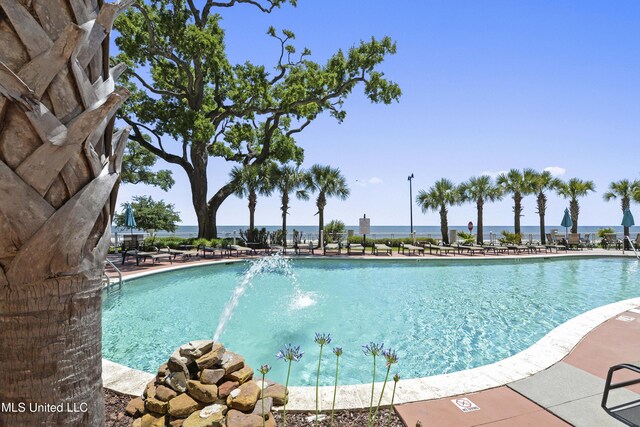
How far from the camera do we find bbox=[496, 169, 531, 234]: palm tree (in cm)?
2697

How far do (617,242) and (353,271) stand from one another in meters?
21.3

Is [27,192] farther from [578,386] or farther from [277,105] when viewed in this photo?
[277,105]

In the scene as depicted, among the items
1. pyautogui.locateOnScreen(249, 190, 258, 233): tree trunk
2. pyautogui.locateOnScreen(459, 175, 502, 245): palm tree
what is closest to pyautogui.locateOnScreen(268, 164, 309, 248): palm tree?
pyautogui.locateOnScreen(249, 190, 258, 233): tree trunk

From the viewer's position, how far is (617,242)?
72.7ft

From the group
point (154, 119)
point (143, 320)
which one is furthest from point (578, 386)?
point (154, 119)

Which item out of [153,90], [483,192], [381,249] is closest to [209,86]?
[153,90]

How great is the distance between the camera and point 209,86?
22609 millimetres

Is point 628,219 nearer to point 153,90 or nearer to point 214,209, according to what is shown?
point 214,209

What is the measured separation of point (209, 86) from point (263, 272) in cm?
1608

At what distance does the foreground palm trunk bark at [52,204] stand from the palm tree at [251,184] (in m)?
21.0

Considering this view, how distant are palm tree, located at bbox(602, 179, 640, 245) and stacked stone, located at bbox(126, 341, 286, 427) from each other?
109 feet

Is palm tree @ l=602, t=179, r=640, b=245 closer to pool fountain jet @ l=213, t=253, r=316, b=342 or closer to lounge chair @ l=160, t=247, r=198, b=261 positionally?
pool fountain jet @ l=213, t=253, r=316, b=342

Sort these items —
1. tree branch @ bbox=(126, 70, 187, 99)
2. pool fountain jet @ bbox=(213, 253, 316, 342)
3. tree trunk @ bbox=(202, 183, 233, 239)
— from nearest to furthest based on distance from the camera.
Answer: pool fountain jet @ bbox=(213, 253, 316, 342) < tree branch @ bbox=(126, 70, 187, 99) < tree trunk @ bbox=(202, 183, 233, 239)

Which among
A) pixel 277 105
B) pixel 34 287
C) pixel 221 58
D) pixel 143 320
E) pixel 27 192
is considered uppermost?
pixel 221 58
